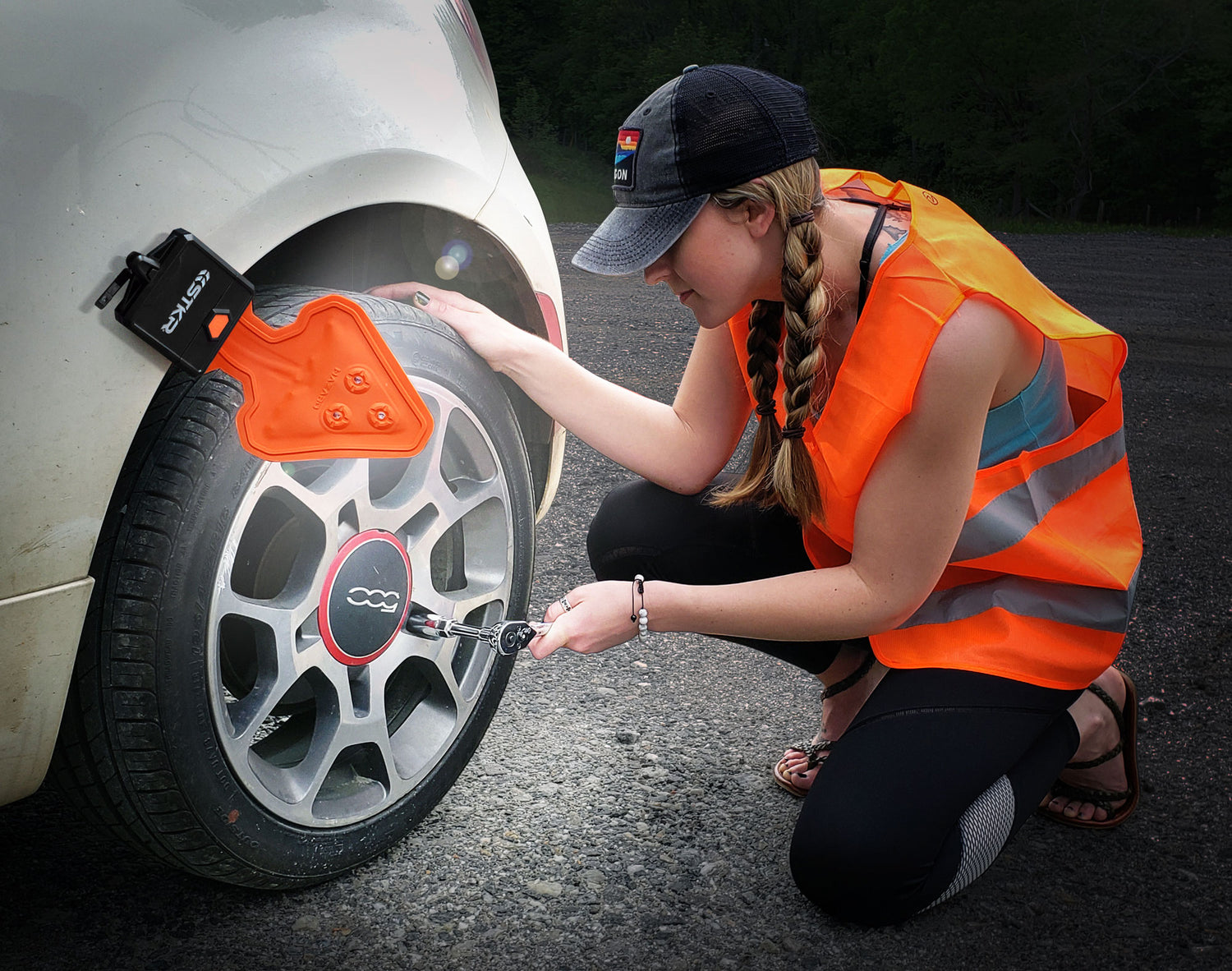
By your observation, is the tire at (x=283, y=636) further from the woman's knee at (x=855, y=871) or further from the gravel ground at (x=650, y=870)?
the woman's knee at (x=855, y=871)

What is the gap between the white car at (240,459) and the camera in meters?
1.19

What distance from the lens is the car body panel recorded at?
3.79 feet

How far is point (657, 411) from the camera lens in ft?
6.96

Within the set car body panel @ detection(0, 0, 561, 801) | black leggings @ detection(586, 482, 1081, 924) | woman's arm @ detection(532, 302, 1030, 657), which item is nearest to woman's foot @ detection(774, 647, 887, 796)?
black leggings @ detection(586, 482, 1081, 924)

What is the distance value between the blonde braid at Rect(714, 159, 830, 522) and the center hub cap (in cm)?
61

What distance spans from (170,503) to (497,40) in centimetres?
4061

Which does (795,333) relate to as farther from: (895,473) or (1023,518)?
(1023,518)

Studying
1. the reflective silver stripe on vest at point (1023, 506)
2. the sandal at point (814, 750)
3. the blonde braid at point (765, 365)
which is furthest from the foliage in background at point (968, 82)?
the reflective silver stripe on vest at point (1023, 506)

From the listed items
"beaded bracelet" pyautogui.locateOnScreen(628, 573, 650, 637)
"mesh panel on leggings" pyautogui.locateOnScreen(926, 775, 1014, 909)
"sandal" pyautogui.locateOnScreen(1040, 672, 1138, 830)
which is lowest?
"sandal" pyautogui.locateOnScreen(1040, 672, 1138, 830)

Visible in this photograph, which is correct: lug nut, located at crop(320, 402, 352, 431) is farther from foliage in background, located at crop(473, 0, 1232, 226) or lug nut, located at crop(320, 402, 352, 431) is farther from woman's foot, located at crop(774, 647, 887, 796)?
foliage in background, located at crop(473, 0, 1232, 226)

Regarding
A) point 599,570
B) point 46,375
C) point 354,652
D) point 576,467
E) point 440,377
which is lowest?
point 576,467

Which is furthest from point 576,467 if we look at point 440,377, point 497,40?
point 497,40

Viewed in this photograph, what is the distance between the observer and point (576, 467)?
12.5 ft

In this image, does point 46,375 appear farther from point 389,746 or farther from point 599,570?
point 599,570
